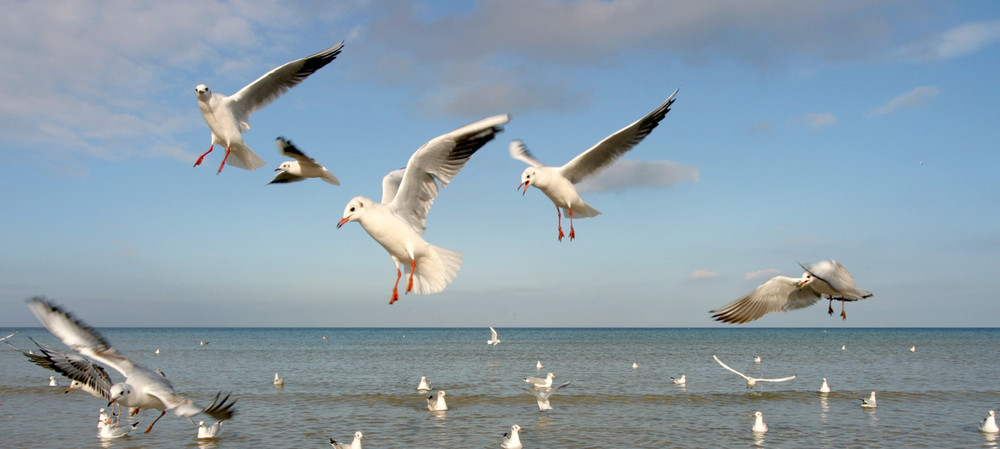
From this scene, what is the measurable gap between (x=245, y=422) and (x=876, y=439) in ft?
37.3

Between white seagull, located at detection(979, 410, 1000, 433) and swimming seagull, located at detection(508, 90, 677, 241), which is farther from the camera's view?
white seagull, located at detection(979, 410, 1000, 433)

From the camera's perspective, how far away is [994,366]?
29.7m

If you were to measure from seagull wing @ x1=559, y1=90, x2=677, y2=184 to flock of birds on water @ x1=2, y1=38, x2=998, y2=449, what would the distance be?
14 millimetres

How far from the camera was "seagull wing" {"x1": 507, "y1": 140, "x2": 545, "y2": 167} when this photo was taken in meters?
12.0

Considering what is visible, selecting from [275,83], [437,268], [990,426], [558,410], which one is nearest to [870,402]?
[990,426]

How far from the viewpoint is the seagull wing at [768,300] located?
9.77 m

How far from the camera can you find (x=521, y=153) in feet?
41.4

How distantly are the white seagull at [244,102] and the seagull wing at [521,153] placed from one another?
3386 mm

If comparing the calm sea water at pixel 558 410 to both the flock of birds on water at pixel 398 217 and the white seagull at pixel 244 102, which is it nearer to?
the flock of birds on water at pixel 398 217

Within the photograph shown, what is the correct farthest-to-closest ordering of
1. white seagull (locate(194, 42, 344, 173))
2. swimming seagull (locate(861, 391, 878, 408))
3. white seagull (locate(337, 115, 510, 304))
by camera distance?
1. swimming seagull (locate(861, 391, 878, 408))
2. white seagull (locate(194, 42, 344, 173))
3. white seagull (locate(337, 115, 510, 304))

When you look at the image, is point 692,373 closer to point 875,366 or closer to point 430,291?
point 875,366

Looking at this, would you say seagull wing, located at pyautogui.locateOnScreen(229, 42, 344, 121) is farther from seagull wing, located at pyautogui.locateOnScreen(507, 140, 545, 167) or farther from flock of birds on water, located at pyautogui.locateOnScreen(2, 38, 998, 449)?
seagull wing, located at pyautogui.locateOnScreen(507, 140, 545, 167)

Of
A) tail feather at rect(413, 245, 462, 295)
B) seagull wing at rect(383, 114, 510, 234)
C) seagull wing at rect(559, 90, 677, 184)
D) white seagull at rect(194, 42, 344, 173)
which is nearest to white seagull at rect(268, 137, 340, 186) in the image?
white seagull at rect(194, 42, 344, 173)

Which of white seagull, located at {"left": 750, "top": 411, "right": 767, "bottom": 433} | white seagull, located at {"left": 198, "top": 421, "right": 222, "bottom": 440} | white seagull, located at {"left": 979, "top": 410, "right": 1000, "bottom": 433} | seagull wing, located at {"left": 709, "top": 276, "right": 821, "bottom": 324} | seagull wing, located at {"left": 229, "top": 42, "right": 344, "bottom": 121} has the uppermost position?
seagull wing, located at {"left": 229, "top": 42, "right": 344, "bottom": 121}
